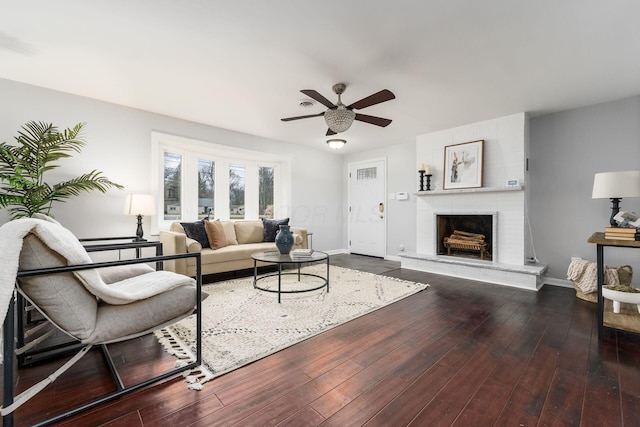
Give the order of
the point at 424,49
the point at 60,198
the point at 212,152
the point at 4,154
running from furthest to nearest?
the point at 212,152, the point at 60,198, the point at 4,154, the point at 424,49

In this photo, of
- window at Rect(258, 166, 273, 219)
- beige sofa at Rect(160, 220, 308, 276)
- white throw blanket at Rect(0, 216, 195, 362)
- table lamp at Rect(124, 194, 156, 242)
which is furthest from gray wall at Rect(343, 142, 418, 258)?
white throw blanket at Rect(0, 216, 195, 362)

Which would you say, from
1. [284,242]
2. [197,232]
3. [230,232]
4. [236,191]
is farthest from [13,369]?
[236,191]

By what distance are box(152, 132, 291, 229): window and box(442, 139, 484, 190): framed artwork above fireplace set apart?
286cm

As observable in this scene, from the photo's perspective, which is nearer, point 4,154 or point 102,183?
point 4,154

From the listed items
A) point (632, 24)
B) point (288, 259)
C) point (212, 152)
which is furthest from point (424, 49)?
point (212, 152)

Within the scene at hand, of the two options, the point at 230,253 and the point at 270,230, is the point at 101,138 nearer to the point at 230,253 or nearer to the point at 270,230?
the point at 230,253

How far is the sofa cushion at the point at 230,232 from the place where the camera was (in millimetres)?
4184

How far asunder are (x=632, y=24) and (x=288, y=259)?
132 inches

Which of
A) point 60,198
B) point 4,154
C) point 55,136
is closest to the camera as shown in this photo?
point 4,154

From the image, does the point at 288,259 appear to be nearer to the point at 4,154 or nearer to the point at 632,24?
the point at 4,154

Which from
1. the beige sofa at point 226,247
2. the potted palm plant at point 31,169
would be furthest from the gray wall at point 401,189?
the potted palm plant at point 31,169

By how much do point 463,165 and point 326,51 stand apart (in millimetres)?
2965

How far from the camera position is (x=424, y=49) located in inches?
90.8

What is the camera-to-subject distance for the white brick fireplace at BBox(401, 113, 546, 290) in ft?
12.2
